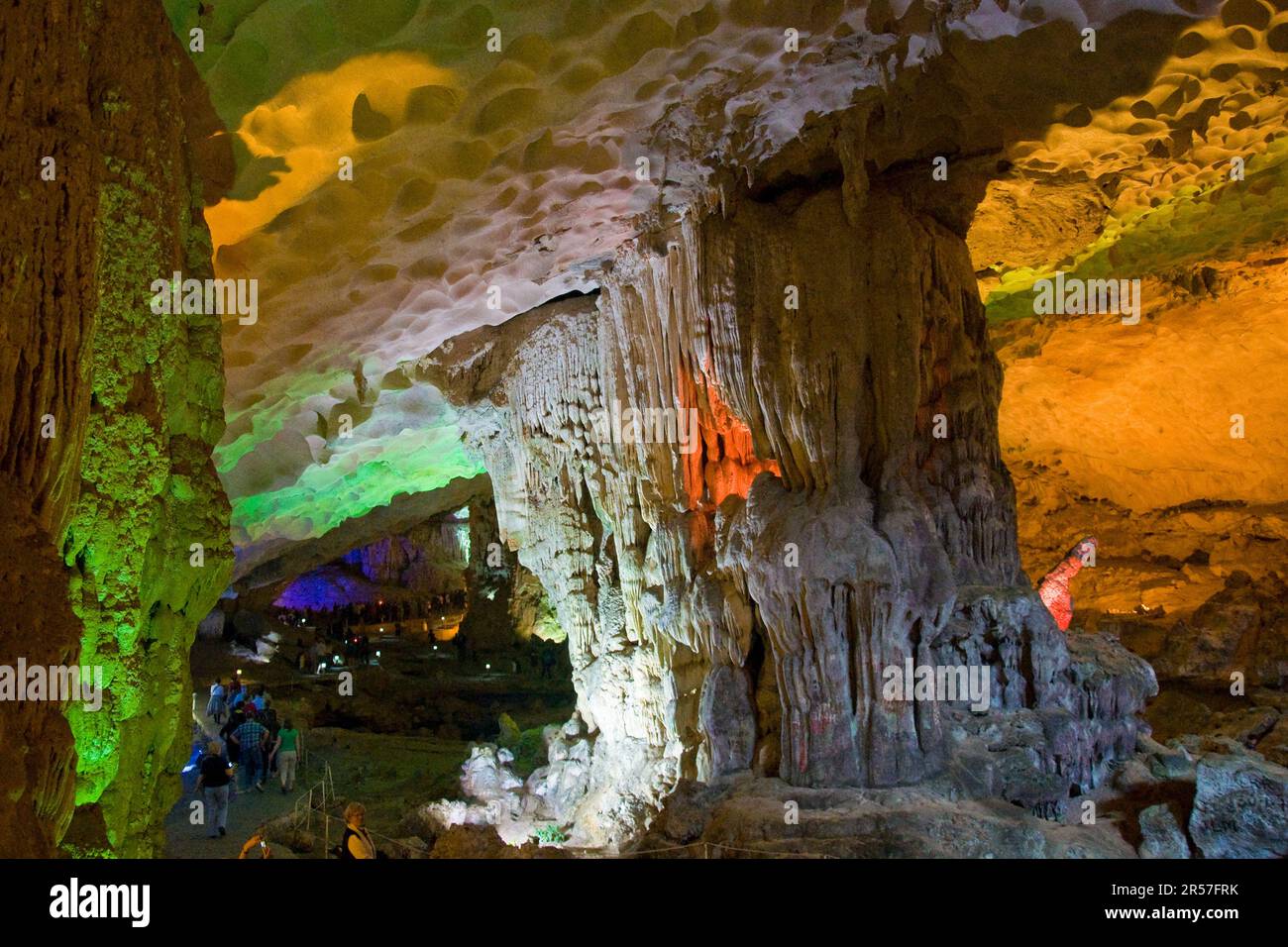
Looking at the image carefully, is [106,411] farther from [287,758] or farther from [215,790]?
[287,758]

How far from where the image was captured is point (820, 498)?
8.01 meters

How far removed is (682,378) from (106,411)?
561cm

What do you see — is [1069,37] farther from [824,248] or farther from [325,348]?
[325,348]

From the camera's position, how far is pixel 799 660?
310 inches

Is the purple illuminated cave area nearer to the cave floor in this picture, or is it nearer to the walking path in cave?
the walking path in cave

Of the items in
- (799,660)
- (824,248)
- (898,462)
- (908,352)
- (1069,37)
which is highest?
(1069,37)

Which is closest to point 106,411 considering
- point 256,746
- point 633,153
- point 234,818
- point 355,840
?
point 355,840

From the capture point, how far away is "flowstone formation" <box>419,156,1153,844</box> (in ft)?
25.2

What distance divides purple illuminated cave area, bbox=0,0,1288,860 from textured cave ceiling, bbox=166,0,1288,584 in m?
0.04

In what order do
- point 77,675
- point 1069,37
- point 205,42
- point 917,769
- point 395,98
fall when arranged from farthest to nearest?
point 917,769 < point 1069,37 < point 395,98 < point 205,42 < point 77,675

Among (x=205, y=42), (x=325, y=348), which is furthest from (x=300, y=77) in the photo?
(x=325, y=348)

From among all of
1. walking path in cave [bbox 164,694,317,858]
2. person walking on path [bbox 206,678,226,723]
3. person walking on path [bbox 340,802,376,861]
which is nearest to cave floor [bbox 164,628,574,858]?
walking path in cave [bbox 164,694,317,858]

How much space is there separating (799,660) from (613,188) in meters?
3.90

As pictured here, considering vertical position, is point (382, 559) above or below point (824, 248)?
below
